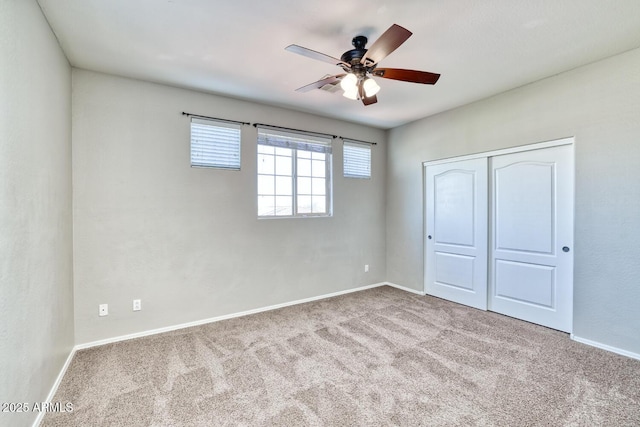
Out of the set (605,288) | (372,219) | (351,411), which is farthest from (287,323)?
(605,288)

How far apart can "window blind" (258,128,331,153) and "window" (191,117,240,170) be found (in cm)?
37

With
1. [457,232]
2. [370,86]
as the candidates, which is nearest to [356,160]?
[457,232]

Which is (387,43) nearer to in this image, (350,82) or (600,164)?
(350,82)

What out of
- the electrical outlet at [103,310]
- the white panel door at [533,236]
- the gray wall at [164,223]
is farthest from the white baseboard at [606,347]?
the electrical outlet at [103,310]

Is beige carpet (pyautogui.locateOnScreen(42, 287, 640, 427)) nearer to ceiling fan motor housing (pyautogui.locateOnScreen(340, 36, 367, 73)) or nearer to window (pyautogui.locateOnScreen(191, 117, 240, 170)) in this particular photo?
window (pyautogui.locateOnScreen(191, 117, 240, 170))

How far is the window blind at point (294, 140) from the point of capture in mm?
3761

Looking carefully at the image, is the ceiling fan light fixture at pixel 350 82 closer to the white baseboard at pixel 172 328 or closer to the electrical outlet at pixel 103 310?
the white baseboard at pixel 172 328

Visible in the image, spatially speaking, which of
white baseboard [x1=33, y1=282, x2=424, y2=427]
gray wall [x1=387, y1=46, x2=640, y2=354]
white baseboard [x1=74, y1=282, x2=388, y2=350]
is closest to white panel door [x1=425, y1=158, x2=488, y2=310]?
white baseboard [x1=33, y1=282, x2=424, y2=427]

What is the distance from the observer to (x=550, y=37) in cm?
229

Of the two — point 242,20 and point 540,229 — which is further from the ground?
point 242,20

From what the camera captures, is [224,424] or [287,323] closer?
[224,424]

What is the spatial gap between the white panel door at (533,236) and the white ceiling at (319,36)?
37.7 inches

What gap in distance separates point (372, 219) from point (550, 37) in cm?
313

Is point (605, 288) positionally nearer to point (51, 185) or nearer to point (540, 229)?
point (540, 229)
